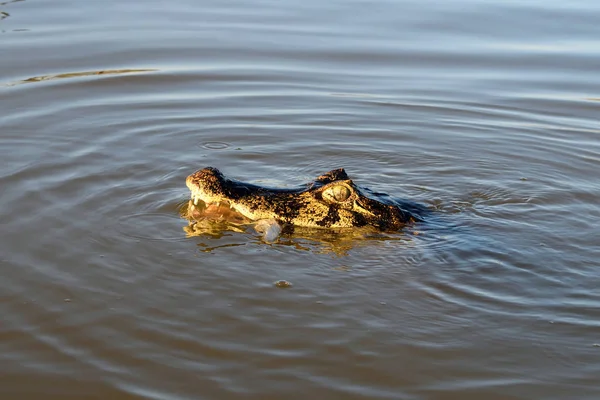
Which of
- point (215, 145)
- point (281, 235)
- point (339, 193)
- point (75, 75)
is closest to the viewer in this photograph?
point (281, 235)

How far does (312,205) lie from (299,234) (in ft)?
0.89

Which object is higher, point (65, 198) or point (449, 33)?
point (449, 33)

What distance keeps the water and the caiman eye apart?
0.33 m

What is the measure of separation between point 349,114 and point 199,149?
85.0 inches

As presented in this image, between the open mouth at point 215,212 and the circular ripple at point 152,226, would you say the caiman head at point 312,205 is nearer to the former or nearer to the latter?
the open mouth at point 215,212

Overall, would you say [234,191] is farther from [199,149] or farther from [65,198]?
[199,149]

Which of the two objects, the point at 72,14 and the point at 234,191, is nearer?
the point at 234,191

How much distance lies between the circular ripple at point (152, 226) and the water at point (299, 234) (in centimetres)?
3

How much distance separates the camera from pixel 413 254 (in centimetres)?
637

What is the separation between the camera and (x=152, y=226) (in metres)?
6.65

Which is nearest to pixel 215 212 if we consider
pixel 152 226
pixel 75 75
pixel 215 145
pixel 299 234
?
pixel 152 226

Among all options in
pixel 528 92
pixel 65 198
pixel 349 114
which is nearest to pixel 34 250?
pixel 65 198

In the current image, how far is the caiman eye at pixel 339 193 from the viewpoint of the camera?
22.0 ft

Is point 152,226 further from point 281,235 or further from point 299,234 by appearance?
point 299,234
